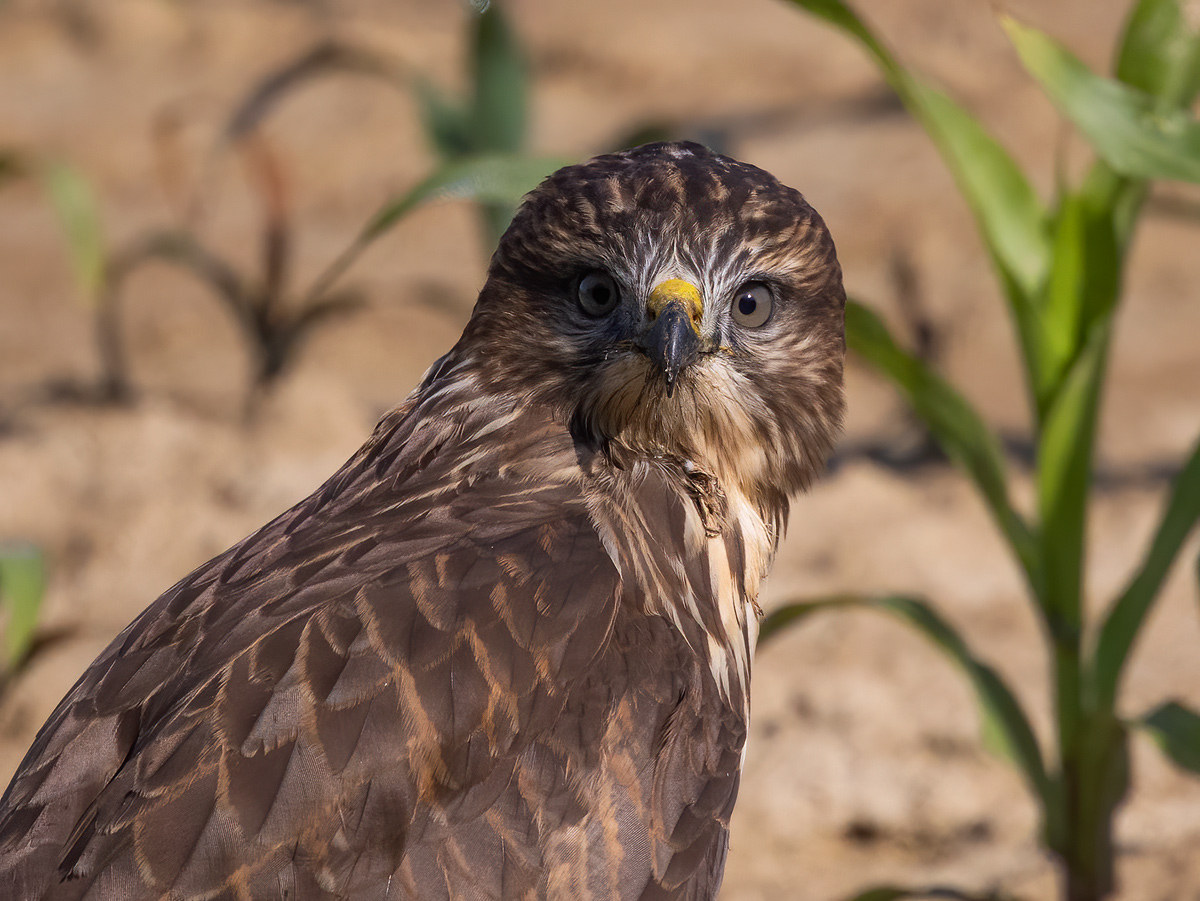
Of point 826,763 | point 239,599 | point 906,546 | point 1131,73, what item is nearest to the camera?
point 239,599

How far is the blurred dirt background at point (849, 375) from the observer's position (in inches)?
164

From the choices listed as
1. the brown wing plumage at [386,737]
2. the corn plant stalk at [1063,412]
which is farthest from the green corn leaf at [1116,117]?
→ the brown wing plumage at [386,737]

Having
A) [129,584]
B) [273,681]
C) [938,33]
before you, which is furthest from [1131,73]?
[938,33]

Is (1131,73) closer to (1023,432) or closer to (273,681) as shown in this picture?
(273,681)

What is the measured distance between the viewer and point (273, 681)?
2064 mm

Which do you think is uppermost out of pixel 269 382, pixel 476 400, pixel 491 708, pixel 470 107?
pixel 476 400

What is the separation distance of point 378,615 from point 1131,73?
6.30ft

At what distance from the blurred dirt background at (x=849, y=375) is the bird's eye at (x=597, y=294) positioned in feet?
4.80

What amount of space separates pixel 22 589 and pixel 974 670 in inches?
83.8

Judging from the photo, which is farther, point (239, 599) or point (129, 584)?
point (129, 584)

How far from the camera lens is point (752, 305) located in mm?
2432

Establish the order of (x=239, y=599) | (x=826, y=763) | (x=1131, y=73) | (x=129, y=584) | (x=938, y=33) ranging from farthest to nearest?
(x=938, y=33) < (x=129, y=584) < (x=826, y=763) < (x=1131, y=73) < (x=239, y=599)

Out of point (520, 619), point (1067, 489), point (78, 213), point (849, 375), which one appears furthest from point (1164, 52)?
point (849, 375)

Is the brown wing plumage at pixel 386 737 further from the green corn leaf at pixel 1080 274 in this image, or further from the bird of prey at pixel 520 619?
the green corn leaf at pixel 1080 274
